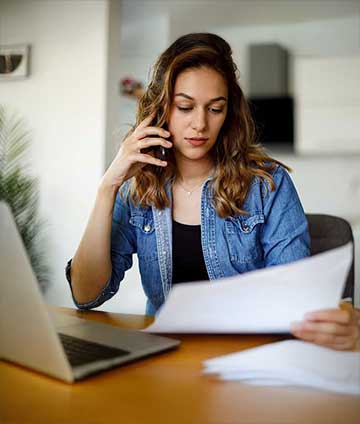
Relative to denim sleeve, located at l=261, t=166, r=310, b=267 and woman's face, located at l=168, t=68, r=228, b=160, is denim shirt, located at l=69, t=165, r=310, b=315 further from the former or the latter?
woman's face, located at l=168, t=68, r=228, b=160

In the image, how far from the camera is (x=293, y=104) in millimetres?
5102

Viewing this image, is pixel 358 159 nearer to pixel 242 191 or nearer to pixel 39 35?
pixel 39 35

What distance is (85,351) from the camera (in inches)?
28.6

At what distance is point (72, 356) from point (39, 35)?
3.45m

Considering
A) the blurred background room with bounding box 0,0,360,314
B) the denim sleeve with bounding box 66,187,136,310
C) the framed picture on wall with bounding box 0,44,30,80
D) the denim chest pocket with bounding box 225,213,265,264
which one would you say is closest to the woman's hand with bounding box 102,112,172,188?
the denim sleeve with bounding box 66,187,136,310

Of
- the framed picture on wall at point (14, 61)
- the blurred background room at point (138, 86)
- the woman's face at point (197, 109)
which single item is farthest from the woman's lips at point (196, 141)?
the framed picture on wall at point (14, 61)

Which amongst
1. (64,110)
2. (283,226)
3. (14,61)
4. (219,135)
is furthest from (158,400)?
(14,61)

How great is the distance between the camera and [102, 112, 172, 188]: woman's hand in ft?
4.08

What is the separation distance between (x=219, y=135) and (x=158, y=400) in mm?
994

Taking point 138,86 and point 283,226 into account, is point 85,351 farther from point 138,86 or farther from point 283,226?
point 138,86

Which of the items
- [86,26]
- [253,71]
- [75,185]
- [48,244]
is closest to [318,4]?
[253,71]

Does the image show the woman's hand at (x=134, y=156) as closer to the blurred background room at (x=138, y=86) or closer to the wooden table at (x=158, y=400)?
the wooden table at (x=158, y=400)

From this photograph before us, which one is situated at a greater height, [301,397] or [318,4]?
[318,4]

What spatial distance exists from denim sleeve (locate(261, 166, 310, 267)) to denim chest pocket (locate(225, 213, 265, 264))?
19mm
